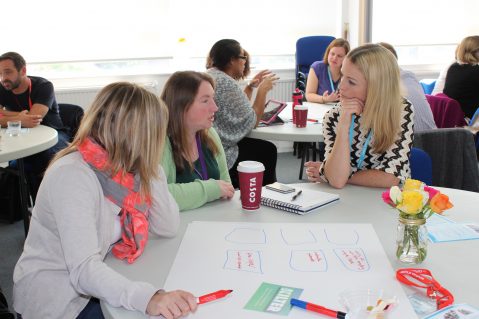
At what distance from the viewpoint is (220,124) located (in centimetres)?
326

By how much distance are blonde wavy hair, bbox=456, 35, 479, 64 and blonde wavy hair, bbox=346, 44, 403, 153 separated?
9.34 ft

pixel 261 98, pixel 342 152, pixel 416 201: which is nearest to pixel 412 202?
pixel 416 201

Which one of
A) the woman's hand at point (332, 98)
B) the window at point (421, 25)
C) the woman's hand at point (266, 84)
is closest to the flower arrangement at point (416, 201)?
the woman's hand at point (266, 84)

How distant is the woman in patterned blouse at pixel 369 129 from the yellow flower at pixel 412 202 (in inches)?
25.2

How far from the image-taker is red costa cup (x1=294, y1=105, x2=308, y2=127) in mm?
3178

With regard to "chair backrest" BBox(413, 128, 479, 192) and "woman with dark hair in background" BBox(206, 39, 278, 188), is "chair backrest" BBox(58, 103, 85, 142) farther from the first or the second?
"chair backrest" BBox(413, 128, 479, 192)

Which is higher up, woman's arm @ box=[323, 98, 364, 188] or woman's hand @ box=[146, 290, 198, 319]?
woman's arm @ box=[323, 98, 364, 188]

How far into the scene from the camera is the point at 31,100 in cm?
393

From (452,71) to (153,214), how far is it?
407 centimetres

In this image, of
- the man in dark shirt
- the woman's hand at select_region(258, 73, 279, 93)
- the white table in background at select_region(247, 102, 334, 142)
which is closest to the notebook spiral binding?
the white table in background at select_region(247, 102, 334, 142)

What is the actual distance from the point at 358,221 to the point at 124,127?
0.74m

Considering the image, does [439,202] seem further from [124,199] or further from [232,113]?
[232,113]

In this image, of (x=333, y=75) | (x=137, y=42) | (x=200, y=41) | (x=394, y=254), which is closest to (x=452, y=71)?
(x=333, y=75)

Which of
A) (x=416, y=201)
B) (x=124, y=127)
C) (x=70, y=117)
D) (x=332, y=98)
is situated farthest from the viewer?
(x=332, y=98)
